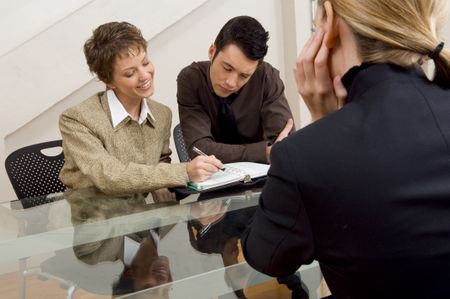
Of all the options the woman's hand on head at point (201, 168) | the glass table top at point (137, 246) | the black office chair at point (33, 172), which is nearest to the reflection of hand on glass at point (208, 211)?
the glass table top at point (137, 246)

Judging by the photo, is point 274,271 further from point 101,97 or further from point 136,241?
point 101,97

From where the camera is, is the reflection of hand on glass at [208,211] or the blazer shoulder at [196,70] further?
the blazer shoulder at [196,70]

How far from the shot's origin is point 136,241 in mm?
1397

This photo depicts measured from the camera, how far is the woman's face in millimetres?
1934

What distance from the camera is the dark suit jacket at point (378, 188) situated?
747 mm

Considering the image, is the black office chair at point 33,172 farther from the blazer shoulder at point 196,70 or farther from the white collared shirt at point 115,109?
the blazer shoulder at point 196,70

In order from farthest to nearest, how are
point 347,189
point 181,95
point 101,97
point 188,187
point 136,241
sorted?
point 181,95, point 101,97, point 188,187, point 136,241, point 347,189

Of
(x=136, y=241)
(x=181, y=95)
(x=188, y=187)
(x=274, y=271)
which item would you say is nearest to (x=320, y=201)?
(x=274, y=271)

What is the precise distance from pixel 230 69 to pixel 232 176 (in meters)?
0.51

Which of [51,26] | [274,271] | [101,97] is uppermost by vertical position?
[51,26]

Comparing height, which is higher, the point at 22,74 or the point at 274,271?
the point at 22,74

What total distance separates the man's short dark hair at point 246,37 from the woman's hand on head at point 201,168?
0.52 m

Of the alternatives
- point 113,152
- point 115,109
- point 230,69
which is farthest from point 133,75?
point 230,69

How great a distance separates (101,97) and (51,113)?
135 centimetres
